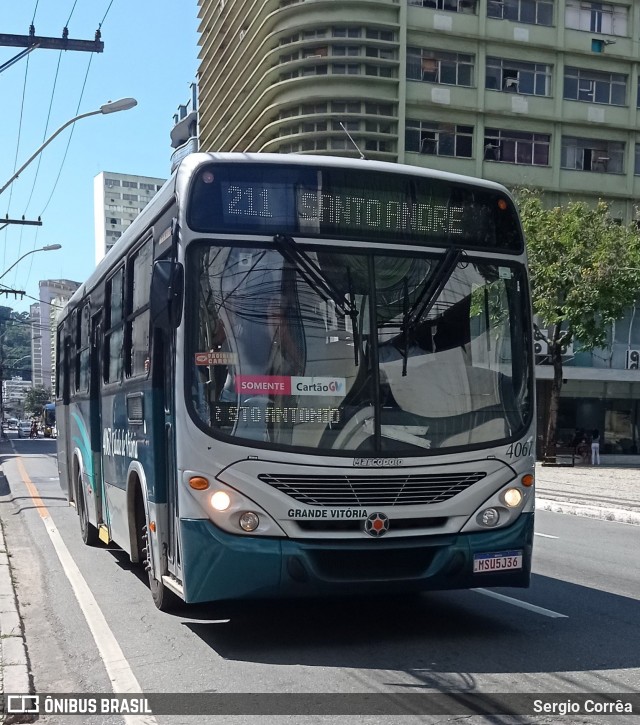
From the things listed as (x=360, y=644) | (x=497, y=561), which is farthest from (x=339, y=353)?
(x=360, y=644)

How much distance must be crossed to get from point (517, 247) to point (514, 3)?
47272mm

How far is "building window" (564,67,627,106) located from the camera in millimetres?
51281

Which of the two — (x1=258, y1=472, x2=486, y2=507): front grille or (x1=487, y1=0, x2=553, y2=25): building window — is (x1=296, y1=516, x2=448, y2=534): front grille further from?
(x1=487, y1=0, x2=553, y2=25): building window

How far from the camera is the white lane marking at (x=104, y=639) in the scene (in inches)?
227

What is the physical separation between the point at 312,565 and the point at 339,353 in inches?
54.7

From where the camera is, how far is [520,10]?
50.5 meters

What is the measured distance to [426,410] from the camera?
6707 millimetres

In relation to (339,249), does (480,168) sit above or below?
above

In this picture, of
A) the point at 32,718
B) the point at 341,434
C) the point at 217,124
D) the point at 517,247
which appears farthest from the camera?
the point at 217,124

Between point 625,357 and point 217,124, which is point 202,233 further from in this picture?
point 217,124

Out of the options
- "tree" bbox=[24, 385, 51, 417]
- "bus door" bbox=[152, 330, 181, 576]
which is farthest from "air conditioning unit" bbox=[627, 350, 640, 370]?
"tree" bbox=[24, 385, 51, 417]

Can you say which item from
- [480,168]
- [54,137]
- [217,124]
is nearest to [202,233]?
[54,137]

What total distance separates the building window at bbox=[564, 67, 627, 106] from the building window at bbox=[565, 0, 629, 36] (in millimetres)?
2168

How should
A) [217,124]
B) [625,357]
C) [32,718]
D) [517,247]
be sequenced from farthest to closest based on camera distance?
[217,124]
[625,357]
[517,247]
[32,718]
